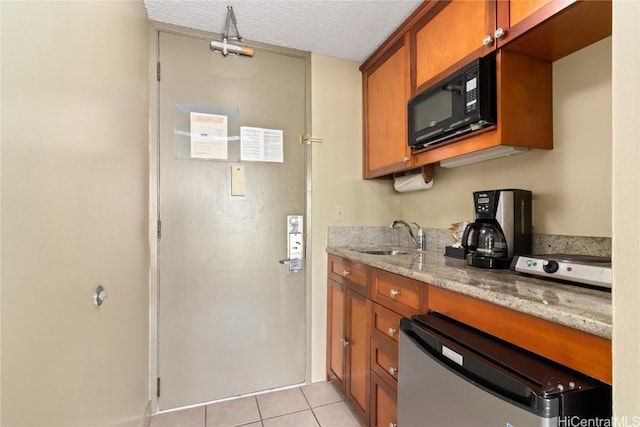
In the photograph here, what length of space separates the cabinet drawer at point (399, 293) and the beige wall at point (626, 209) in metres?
0.72

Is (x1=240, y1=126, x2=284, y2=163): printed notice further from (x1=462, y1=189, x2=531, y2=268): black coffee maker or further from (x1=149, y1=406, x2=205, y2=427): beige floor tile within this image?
→ (x1=149, y1=406, x2=205, y2=427): beige floor tile

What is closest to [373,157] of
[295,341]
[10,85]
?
[295,341]

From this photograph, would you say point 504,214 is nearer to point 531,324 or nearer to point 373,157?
point 531,324

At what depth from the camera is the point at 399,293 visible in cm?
130

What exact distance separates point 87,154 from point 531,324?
1362 mm

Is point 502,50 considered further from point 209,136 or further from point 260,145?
point 209,136

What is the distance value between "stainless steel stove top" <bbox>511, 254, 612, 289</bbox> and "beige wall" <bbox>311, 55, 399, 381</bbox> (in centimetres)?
131

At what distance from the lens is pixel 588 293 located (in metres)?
0.80

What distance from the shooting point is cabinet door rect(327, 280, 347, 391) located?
189 cm

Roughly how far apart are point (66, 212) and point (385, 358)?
138 cm

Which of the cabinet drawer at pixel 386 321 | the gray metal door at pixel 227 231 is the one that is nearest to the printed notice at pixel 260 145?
the gray metal door at pixel 227 231

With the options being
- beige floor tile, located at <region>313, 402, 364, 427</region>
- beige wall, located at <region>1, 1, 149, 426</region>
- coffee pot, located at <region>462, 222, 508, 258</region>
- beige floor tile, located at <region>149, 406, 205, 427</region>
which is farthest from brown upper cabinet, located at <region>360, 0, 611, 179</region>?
beige floor tile, located at <region>149, 406, 205, 427</region>

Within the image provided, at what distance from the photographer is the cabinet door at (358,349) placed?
1562 mm

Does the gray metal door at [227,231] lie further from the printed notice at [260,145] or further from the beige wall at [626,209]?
the beige wall at [626,209]
